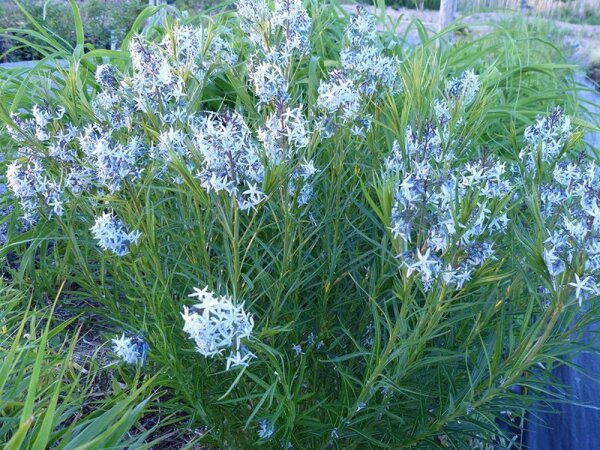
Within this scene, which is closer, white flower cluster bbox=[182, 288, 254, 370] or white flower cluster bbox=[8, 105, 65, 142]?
white flower cluster bbox=[182, 288, 254, 370]

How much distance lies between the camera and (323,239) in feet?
5.89

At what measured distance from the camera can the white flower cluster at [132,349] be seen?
1.46 meters

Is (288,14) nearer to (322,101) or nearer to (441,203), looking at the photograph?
(322,101)

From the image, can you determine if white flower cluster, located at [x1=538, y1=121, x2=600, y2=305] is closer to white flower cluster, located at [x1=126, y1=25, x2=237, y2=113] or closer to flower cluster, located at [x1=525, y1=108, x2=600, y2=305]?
flower cluster, located at [x1=525, y1=108, x2=600, y2=305]

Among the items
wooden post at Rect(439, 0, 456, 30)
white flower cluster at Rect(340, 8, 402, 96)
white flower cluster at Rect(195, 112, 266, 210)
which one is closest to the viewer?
white flower cluster at Rect(195, 112, 266, 210)

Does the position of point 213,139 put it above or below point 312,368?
above

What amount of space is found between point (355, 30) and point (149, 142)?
0.66 meters

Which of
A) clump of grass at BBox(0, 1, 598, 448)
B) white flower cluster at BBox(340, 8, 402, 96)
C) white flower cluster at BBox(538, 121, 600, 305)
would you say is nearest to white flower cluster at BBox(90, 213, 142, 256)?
clump of grass at BBox(0, 1, 598, 448)

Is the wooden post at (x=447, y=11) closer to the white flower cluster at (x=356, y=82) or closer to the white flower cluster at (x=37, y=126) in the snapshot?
the white flower cluster at (x=356, y=82)

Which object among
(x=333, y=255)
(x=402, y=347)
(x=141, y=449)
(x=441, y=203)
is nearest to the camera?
(x=141, y=449)

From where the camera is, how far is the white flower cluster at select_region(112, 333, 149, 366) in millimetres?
1461

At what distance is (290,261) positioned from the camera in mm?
1588

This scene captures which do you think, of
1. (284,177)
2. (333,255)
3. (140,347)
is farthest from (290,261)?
(140,347)

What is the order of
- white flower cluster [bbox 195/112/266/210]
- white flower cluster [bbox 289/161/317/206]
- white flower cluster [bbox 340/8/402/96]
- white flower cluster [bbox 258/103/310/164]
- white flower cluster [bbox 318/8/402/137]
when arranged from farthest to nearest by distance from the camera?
white flower cluster [bbox 340/8/402/96], white flower cluster [bbox 318/8/402/137], white flower cluster [bbox 289/161/317/206], white flower cluster [bbox 258/103/310/164], white flower cluster [bbox 195/112/266/210]
